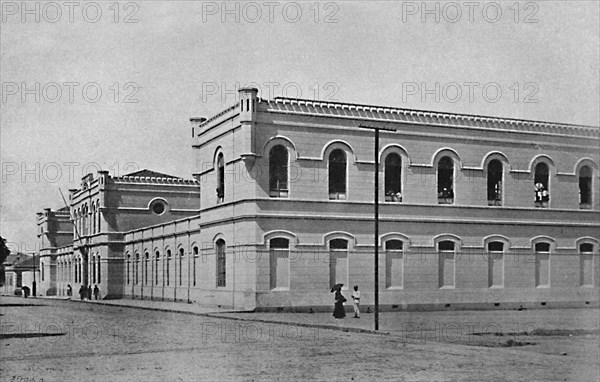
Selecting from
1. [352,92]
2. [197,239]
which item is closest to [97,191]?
[197,239]

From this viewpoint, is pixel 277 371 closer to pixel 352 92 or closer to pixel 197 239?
pixel 352 92

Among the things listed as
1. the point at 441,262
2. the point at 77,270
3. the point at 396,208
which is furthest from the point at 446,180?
the point at 77,270

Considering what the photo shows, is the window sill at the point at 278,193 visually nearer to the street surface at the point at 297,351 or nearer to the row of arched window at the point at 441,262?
the row of arched window at the point at 441,262

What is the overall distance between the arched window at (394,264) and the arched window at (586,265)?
810 centimetres

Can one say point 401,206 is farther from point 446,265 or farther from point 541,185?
point 541,185

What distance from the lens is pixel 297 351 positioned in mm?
17109

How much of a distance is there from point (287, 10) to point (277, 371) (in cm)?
682

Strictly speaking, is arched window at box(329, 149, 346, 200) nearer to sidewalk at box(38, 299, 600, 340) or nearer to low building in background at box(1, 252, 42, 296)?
sidewalk at box(38, 299, 600, 340)

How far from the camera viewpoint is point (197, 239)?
131 ft

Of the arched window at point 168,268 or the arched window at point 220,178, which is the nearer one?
the arched window at point 220,178

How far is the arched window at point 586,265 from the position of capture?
36000 mm

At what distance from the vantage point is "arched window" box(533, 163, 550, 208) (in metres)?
35.9

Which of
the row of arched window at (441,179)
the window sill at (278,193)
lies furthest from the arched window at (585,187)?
the window sill at (278,193)

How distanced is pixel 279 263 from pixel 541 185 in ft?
40.0
